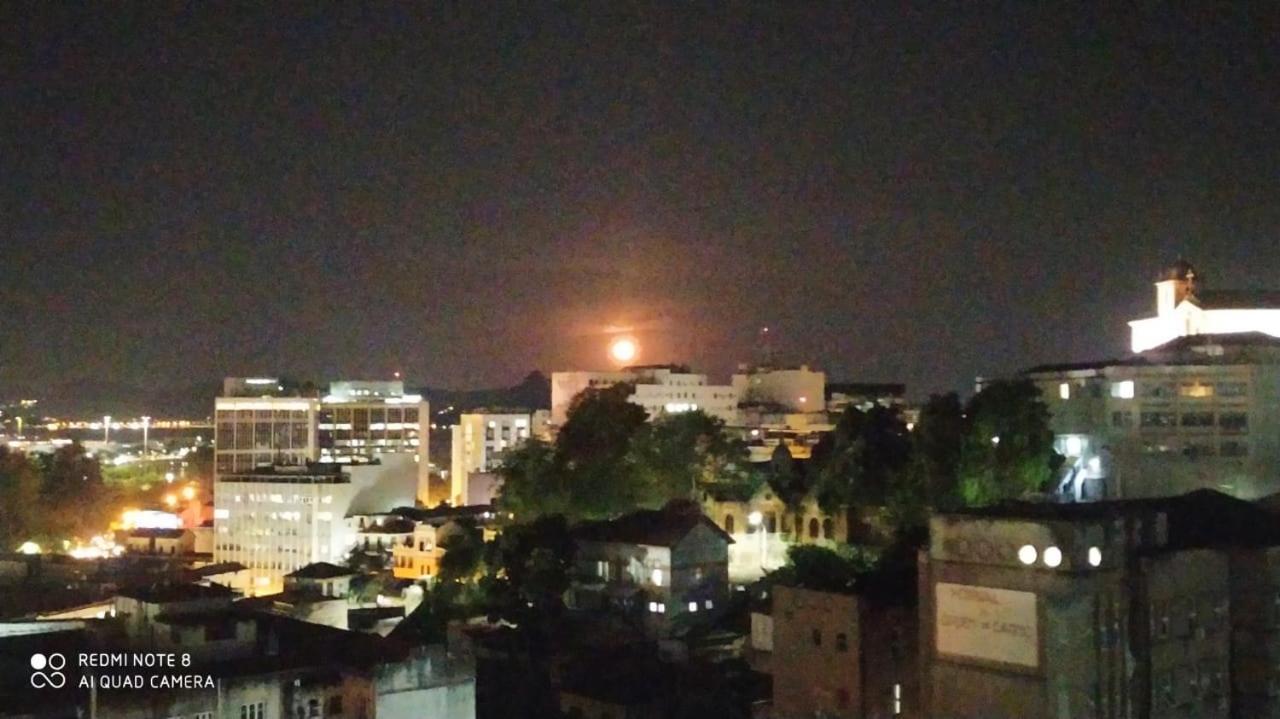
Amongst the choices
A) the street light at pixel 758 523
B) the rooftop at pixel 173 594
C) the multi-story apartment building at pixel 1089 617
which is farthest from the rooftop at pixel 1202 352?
the rooftop at pixel 173 594

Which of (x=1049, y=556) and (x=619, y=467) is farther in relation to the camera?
(x=619, y=467)

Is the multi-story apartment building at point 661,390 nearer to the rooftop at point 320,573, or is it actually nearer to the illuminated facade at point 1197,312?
the illuminated facade at point 1197,312

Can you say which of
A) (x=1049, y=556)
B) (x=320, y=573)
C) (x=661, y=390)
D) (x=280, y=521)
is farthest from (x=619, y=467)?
(x=661, y=390)

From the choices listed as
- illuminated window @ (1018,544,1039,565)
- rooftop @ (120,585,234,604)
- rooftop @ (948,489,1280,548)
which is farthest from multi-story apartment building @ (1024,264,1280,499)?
rooftop @ (120,585,234,604)

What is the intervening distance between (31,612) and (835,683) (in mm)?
26439

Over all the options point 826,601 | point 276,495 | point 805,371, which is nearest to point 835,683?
point 826,601

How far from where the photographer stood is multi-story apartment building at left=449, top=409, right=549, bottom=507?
2689 inches

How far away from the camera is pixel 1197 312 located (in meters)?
42.4

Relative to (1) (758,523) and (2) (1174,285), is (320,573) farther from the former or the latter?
(2) (1174,285)

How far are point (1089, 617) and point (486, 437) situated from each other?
53575 millimetres

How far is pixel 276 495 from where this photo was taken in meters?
53.0

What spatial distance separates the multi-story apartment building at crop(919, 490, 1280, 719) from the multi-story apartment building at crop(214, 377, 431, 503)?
173ft

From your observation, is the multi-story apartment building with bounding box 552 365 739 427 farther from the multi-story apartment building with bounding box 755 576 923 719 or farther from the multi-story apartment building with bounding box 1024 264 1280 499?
the multi-story apartment building with bounding box 755 576 923 719

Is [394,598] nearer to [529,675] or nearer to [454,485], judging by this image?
[529,675]
